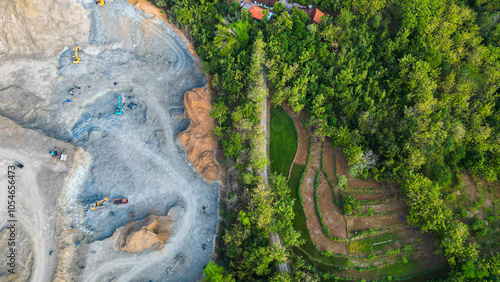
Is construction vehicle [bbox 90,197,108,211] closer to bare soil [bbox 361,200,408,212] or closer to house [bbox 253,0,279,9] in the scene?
bare soil [bbox 361,200,408,212]

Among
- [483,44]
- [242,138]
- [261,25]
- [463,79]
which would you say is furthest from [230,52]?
[483,44]

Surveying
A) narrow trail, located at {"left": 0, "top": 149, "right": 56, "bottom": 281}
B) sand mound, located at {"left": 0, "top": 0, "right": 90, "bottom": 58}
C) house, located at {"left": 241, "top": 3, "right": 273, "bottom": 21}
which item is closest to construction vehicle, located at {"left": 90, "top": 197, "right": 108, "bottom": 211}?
narrow trail, located at {"left": 0, "top": 149, "right": 56, "bottom": 281}

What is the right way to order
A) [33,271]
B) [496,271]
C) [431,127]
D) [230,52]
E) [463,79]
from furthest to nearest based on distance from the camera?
[230,52], [463,79], [431,127], [33,271], [496,271]

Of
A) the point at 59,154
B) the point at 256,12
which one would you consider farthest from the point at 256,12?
the point at 59,154

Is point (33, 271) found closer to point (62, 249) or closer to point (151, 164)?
point (62, 249)

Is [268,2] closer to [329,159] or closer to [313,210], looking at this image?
[329,159]

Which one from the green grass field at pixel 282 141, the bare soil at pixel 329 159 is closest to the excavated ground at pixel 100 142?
the green grass field at pixel 282 141

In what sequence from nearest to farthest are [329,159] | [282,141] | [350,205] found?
[350,205] → [329,159] → [282,141]
